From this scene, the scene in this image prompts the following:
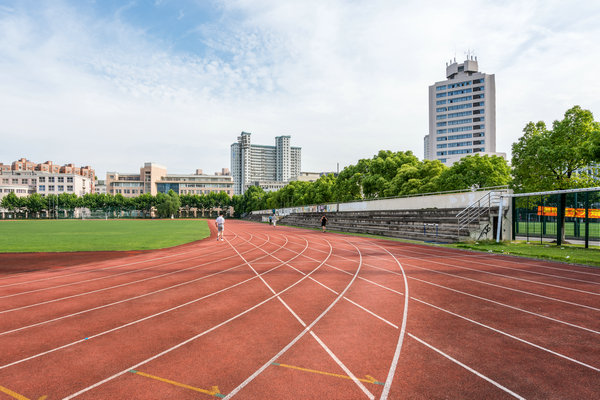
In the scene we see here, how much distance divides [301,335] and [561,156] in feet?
66.8

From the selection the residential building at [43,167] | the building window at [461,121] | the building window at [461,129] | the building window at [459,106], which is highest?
the building window at [459,106]

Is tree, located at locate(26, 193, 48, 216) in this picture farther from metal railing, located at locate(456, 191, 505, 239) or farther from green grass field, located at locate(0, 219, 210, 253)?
metal railing, located at locate(456, 191, 505, 239)

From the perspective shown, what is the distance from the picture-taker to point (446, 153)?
99.4 metres

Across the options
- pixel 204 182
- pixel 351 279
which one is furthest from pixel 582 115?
pixel 204 182

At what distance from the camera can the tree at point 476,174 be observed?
110ft

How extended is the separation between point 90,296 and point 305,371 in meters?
6.34

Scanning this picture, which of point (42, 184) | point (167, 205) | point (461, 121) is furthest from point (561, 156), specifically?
point (42, 184)

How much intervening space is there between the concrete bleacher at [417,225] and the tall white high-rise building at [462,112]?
70.7m

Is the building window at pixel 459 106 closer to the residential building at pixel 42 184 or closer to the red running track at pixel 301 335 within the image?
the red running track at pixel 301 335

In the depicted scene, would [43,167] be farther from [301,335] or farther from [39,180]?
[301,335]

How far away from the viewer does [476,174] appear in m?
33.8

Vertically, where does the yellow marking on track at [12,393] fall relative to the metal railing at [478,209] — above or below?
below

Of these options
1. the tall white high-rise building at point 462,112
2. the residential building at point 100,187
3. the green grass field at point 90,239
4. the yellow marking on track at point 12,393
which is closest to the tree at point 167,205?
the green grass field at point 90,239

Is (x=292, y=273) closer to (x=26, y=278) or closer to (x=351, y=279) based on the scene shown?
(x=351, y=279)
